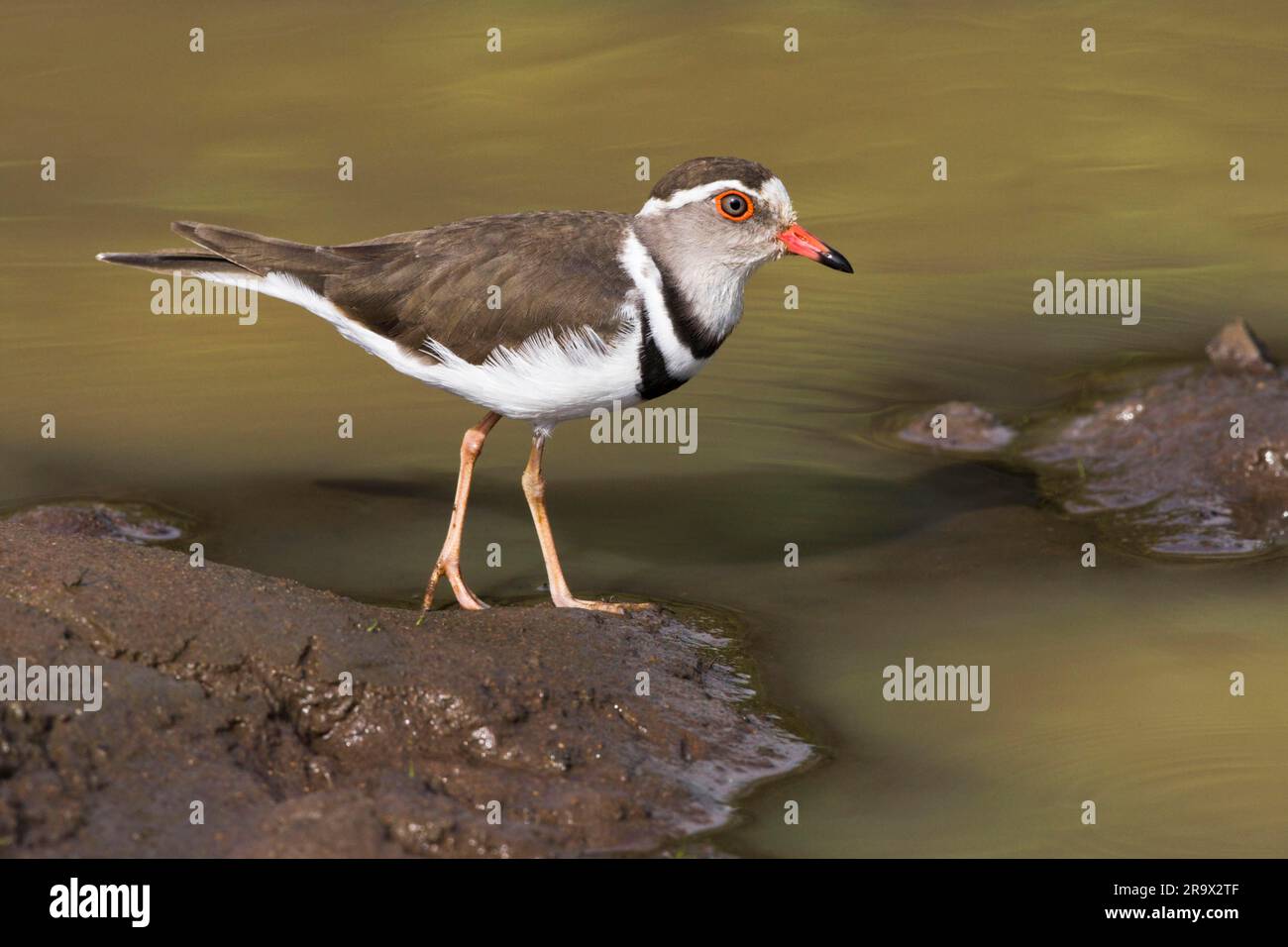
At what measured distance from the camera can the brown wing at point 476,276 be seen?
6707mm

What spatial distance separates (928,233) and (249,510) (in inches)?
222

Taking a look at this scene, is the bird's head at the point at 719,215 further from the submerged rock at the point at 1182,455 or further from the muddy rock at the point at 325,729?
the submerged rock at the point at 1182,455

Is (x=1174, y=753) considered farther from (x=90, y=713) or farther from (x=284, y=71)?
(x=284, y=71)

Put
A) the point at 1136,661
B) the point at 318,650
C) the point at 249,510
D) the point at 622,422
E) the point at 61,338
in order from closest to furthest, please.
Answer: the point at 318,650, the point at 1136,661, the point at 249,510, the point at 622,422, the point at 61,338

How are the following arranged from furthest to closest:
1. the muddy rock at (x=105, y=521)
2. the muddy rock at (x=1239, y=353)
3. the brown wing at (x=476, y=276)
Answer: the muddy rock at (x=1239, y=353)
the muddy rock at (x=105, y=521)
the brown wing at (x=476, y=276)

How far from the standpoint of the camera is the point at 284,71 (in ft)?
44.5

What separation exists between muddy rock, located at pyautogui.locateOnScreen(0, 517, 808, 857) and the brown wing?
1268 mm

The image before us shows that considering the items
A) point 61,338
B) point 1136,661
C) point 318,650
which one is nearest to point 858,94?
point 61,338

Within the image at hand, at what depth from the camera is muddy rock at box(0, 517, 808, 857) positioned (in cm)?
481
